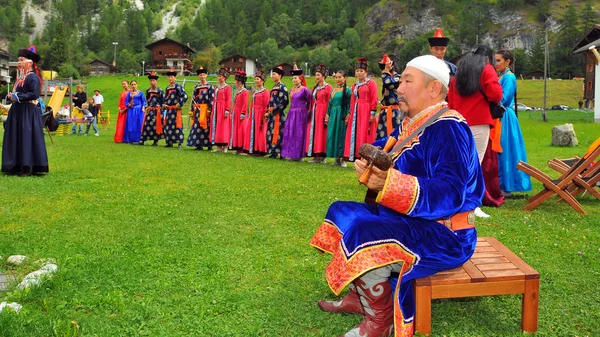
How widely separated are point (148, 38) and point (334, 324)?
505 ft

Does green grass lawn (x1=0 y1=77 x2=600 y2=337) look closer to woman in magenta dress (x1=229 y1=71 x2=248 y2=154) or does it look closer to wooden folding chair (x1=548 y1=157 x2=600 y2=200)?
wooden folding chair (x1=548 y1=157 x2=600 y2=200)

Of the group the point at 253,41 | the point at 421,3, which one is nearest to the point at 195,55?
the point at 253,41

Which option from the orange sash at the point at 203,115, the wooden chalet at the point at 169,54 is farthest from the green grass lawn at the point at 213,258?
the wooden chalet at the point at 169,54

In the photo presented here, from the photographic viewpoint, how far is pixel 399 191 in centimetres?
278

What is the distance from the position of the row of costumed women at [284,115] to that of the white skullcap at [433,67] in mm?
6574

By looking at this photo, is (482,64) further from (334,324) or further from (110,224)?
(110,224)

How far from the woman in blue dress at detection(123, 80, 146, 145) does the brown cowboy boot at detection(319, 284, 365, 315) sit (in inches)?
617

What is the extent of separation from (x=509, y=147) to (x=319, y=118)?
5.64 m

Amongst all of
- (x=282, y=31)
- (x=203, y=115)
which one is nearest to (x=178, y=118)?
(x=203, y=115)

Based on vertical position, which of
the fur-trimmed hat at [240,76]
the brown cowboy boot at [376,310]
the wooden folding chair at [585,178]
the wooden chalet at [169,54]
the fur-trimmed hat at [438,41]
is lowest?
the brown cowboy boot at [376,310]

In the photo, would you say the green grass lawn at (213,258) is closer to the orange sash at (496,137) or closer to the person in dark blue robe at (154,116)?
the orange sash at (496,137)

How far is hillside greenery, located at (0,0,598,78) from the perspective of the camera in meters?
104

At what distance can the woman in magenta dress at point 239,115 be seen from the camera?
14547 millimetres

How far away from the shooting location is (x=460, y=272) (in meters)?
3.05
